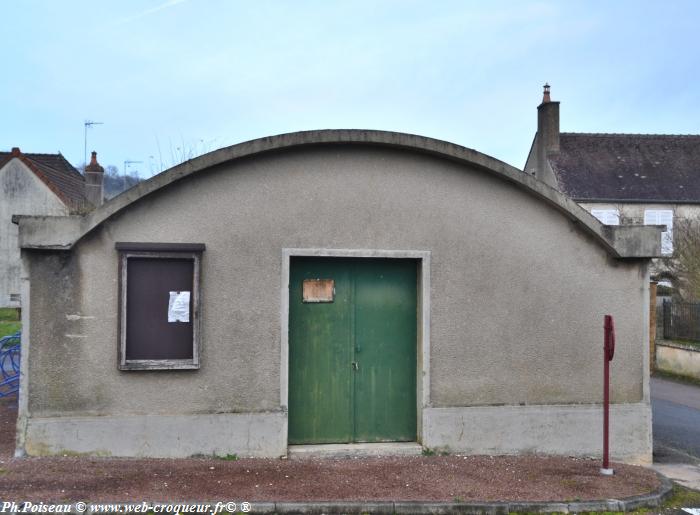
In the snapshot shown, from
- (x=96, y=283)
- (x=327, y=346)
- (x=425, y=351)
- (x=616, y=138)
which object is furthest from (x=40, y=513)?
(x=616, y=138)

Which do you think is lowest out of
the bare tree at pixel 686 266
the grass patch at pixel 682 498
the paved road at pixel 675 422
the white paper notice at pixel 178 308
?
the paved road at pixel 675 422

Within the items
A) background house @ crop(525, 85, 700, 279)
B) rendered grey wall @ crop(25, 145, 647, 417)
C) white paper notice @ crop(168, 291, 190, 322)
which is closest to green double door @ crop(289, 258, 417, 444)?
rendered grey wall @ crop(25, 145, 647, 417)

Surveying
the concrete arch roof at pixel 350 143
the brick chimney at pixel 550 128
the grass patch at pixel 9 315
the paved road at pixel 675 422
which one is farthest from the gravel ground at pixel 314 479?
the brick chimney at pixel 550 128

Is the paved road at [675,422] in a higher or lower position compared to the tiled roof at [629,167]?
lower

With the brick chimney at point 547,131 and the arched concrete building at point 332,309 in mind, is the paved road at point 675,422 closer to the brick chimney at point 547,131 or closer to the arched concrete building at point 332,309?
the arched concrete building at point 332,309

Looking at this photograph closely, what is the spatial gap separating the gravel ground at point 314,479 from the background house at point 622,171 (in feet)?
74.4

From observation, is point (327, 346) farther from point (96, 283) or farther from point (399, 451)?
point (96, 283)

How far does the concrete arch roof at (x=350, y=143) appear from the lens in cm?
741

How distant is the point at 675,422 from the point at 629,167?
74.7 feet

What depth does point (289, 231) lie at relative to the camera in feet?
26.4

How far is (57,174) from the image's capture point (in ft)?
98.0

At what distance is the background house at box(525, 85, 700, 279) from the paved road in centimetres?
1390

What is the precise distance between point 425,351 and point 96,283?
415 centimetres

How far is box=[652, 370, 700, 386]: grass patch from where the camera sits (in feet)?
53.2
